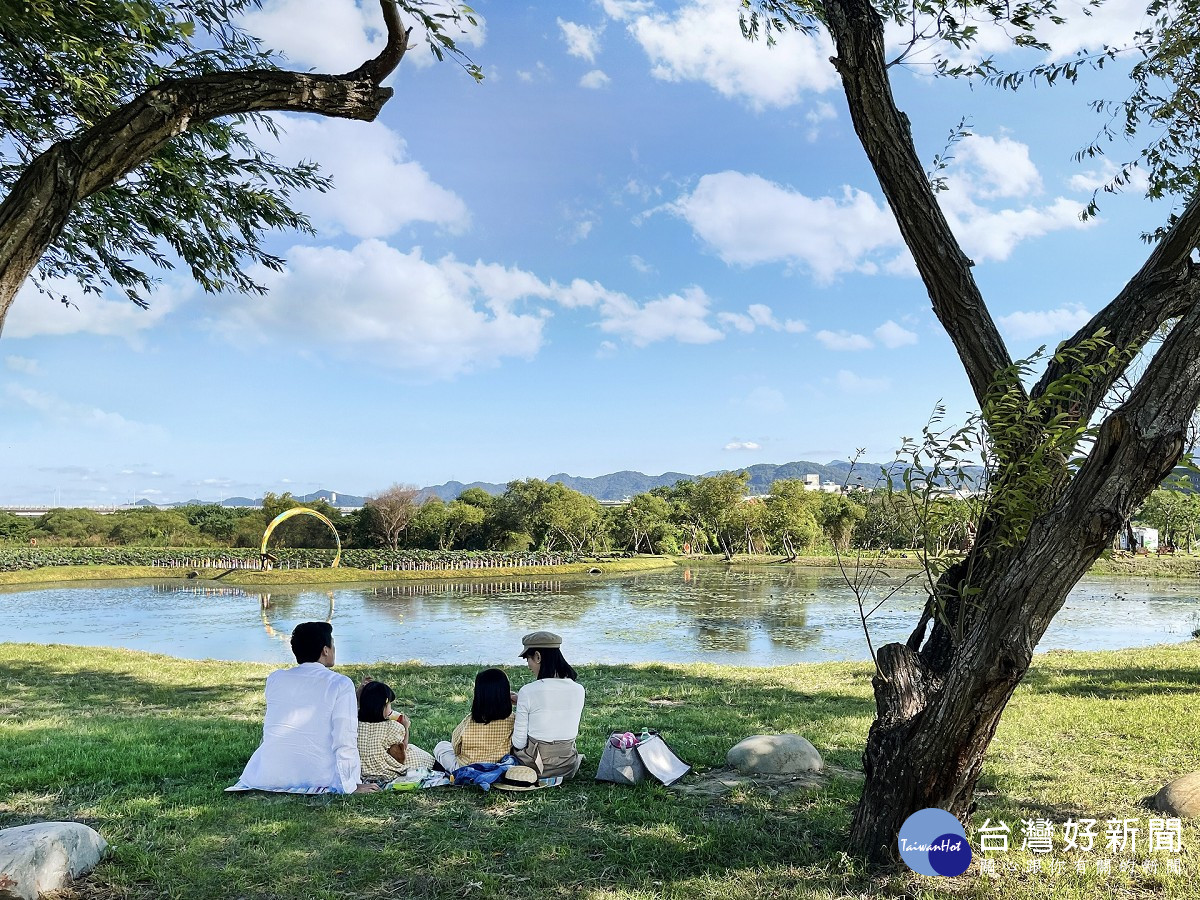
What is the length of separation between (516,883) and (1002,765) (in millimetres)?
3684

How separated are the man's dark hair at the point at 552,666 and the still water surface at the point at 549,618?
28.9ft

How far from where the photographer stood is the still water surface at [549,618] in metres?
15.0

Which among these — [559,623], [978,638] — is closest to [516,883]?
[978,638]

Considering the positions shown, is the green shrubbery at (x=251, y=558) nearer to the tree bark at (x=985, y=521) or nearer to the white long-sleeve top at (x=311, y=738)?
the white long-sleeve top at (x=311, y=738)

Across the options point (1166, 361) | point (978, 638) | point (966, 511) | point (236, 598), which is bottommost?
point (236, 598)

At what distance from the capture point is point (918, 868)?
10.9 ft

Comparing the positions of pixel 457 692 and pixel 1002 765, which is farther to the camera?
pixel 457 692

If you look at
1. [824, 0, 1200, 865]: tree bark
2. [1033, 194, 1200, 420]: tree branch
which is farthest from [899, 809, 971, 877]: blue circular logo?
[1033, 194, 1200, 420]: tree branch

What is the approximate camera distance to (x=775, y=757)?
4.87 meters

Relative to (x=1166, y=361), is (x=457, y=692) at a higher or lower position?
lower

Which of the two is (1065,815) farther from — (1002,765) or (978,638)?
(978,638)

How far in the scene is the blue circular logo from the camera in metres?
3.33

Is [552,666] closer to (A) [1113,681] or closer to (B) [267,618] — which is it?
(A) [1113,681]

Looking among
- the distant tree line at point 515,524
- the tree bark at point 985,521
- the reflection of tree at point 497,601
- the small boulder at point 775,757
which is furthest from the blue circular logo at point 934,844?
the distant tree line at point 515,524
